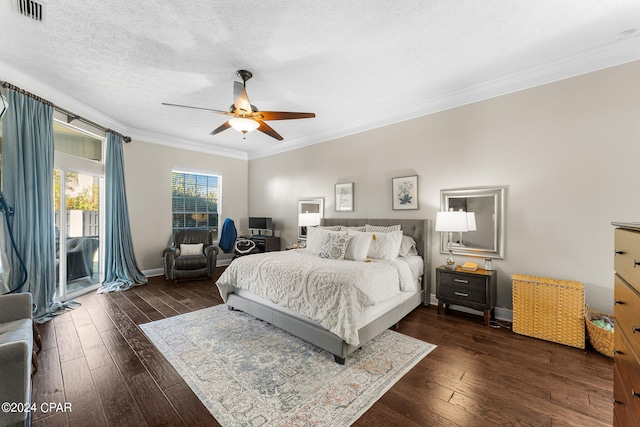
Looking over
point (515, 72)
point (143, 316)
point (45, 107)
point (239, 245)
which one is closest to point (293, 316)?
point (143, 316)

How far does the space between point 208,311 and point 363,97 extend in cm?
370

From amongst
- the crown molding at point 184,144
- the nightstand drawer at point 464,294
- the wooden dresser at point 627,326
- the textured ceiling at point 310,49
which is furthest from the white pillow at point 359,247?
the crown molding at point 184,144

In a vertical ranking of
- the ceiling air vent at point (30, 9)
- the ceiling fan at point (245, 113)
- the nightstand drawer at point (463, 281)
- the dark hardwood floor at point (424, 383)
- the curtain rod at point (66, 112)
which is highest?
the ceiling air vent at point (30, 9)

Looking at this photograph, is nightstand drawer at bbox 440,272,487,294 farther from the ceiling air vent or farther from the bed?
the ceiling air vent

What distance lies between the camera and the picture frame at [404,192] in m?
3.97

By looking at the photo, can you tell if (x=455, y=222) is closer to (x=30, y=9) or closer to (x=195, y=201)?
(x=30, y=9)

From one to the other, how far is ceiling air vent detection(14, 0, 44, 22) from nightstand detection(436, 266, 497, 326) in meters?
4.73

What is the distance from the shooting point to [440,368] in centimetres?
225

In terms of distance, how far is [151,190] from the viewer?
17.8 ft

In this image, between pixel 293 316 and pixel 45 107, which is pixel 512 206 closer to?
pixel 293 316

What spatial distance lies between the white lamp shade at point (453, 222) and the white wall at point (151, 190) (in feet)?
17.6

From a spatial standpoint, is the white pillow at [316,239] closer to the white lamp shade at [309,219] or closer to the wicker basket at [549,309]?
the white lamp shade at [309,219]

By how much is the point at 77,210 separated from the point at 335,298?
14.9 feet

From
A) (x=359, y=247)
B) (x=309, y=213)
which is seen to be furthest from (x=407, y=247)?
(x=309, y=213)
